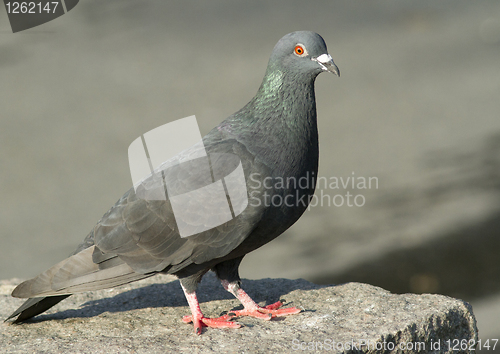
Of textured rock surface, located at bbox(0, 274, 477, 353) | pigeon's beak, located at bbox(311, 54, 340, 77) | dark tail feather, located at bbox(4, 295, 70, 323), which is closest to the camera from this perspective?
textured rock surface, located at bbox(0, 274, 477, 353)

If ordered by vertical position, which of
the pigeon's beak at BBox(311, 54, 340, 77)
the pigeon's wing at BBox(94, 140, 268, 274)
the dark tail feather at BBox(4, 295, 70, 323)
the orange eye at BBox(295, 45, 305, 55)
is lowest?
the dark tail feather at BBox(4, 295, 70, 323)

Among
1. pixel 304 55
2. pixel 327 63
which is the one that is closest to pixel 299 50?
pixel 304 55

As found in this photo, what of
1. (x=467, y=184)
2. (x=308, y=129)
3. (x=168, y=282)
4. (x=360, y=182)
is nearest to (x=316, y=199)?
(x=360, y=182)

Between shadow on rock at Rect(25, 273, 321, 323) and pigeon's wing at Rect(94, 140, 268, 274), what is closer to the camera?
pigeon's wing at Rect(94, 140, 268, 274)

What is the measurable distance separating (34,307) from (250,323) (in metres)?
1.74

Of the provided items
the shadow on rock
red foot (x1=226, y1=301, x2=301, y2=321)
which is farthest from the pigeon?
the shadow on rock

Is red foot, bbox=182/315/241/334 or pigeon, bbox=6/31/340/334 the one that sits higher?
pigeon, bbox=6/31/340/334

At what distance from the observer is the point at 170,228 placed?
426 centimetres

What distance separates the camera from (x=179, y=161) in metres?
4.46

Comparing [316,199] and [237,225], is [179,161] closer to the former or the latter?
[237,225]

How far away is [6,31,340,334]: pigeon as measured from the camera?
13.6 ft

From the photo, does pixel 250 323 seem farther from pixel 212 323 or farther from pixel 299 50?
pixel 299 50

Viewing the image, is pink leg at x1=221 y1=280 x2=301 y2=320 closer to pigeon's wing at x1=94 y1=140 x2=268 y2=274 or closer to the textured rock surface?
the textured rock surface

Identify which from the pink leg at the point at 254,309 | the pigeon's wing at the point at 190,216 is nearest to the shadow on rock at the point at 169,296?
the pink leg at the point at 254,309
